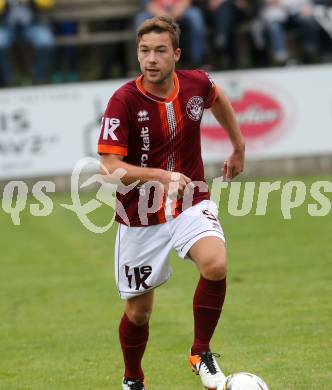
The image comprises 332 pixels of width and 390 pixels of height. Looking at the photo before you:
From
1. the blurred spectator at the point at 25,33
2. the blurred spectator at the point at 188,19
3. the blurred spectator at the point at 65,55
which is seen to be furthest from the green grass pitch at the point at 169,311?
the blurred spectator at the point at 65,55

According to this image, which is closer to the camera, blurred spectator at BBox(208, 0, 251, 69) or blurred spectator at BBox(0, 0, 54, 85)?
blurred spectator at BBox(0, 0, 54, 85)

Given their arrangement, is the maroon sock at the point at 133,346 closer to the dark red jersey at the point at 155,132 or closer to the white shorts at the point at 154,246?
the white shorts at the point at 154,246

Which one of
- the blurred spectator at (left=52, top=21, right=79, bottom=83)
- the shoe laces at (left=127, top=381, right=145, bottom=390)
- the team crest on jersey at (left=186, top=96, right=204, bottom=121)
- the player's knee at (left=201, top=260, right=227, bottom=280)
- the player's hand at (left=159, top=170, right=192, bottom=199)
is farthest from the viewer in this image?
the blurred spectator at (left=52, top=21, right=79, bottom=83)

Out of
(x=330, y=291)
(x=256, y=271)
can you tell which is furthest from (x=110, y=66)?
(x=330, y=291)

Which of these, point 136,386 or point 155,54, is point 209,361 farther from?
point 155,54

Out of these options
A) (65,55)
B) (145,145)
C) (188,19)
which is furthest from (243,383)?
(65,55)

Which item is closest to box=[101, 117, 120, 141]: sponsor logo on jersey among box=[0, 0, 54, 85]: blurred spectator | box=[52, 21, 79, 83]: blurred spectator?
box=[0, 0, 54, 85]: blurred spectator

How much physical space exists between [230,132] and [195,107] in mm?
505

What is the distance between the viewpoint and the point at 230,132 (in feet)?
23.5

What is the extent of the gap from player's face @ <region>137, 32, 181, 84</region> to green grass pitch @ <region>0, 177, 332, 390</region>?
78.8 inches

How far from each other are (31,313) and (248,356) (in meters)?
2.82

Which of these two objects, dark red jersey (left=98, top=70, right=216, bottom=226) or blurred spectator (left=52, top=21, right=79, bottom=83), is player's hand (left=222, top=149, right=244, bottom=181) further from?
blurred spectator (left=52, top=21, right=79, bottom=83)

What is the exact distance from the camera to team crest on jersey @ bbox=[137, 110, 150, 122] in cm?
650

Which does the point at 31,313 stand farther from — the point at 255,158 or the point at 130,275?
the point at 255,158
